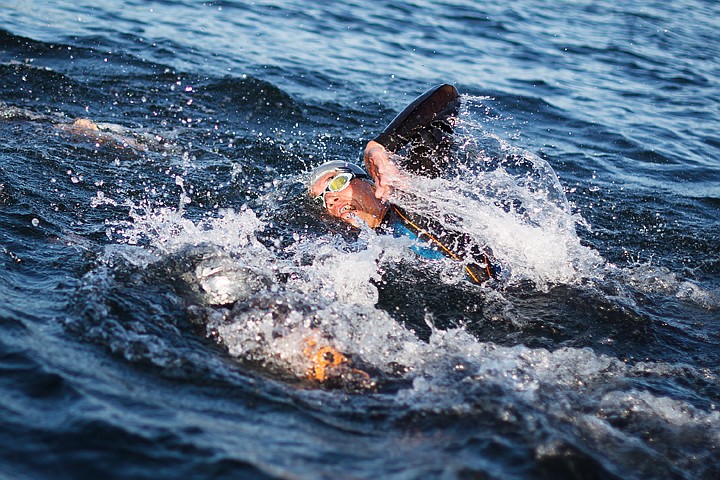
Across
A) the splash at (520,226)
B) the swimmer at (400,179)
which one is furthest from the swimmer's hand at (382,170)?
the splash at (520,226)

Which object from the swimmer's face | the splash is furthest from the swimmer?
the splash

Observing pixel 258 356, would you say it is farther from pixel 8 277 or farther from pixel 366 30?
pixel 366 30

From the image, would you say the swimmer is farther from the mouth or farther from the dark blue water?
the dark blue water

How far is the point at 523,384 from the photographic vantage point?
13.2ft

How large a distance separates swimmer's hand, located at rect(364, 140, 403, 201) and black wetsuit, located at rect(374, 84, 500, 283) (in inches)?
3.6

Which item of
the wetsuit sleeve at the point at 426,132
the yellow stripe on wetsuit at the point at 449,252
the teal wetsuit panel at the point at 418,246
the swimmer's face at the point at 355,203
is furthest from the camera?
the swimmer's face at the point at 355,203

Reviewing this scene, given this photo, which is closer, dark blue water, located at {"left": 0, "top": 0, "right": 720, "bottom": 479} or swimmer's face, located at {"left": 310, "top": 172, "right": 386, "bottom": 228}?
dark blue water, located at {"left": 0, "top": 0, "right": 720, "bottom": 479}

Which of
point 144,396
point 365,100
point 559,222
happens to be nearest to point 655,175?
point 559,222

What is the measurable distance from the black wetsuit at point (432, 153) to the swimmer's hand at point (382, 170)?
9 cm

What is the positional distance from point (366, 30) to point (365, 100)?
431 centimetres

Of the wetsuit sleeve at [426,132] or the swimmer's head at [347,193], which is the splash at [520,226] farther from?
the swimmer's head at [347,193]

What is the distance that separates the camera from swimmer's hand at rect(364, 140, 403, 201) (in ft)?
20.1

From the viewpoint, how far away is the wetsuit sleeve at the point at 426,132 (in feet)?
20.4

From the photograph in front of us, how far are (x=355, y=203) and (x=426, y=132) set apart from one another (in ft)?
3.01
